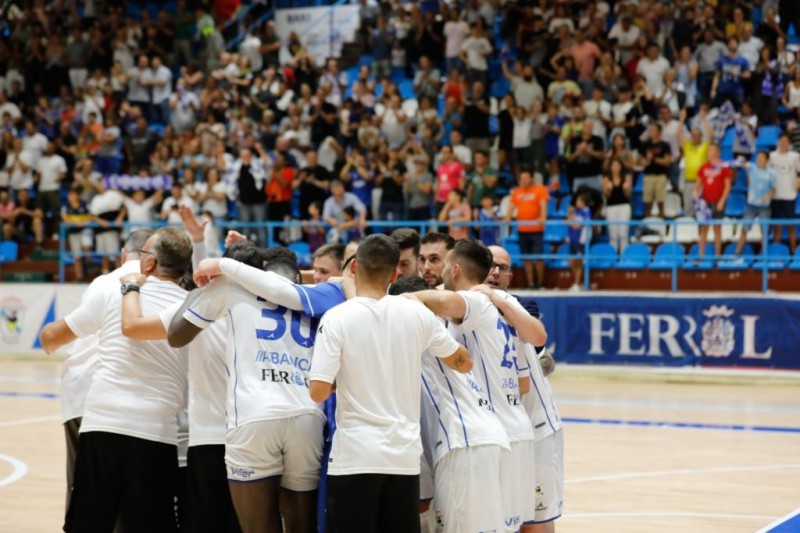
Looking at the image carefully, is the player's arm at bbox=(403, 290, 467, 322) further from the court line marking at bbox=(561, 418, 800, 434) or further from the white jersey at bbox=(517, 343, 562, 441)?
the court line marking at bbox=(561, 418, 800, 434)

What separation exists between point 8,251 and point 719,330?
14.7m

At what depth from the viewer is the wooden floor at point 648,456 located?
9.60m

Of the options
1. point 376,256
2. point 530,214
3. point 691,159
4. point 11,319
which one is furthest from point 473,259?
point 11,319

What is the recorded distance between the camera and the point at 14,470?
37.9 ft

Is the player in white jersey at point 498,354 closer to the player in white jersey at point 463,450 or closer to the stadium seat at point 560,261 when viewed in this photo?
the player in white jersey at point 463,450

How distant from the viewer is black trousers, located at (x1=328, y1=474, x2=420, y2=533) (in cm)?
588

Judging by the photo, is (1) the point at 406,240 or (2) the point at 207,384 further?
(1) the point at 406,240

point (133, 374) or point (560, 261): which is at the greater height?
point (133, 374)

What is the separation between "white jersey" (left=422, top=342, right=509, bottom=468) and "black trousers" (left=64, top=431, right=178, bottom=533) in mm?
1563

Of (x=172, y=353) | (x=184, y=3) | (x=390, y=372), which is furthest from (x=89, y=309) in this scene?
(x=184, y=3)

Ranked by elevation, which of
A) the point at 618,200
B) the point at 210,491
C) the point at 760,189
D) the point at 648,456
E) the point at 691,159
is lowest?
the point at 648,456

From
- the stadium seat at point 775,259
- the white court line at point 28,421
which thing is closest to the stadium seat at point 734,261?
the stadium seat at point 775,259

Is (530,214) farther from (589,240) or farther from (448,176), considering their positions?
(448,176)

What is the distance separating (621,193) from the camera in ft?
67.2
